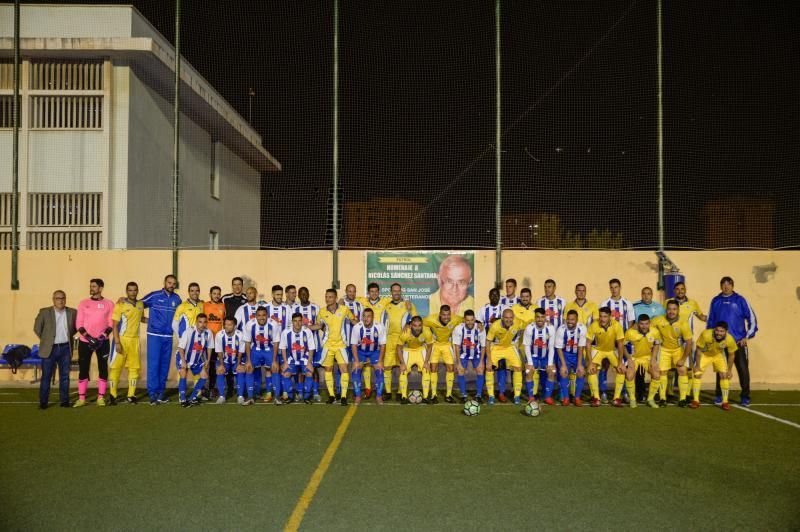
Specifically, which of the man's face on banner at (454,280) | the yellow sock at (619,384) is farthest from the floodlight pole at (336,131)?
the yellow sock at (619,384)

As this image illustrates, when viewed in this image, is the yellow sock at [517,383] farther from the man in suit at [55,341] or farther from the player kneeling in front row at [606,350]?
the man in suit at [55,341]

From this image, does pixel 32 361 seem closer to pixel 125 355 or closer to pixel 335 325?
pixel 125 355

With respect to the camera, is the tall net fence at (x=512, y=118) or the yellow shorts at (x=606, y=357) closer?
the yellow shorts at (x=606, y=357)

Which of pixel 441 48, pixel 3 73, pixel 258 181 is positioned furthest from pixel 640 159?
pixel 3 73

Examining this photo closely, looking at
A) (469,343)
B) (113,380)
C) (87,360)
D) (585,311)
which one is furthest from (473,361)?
(87,360)

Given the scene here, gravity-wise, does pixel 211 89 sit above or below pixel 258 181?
above

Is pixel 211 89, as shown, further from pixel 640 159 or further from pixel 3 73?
pixel 640 159

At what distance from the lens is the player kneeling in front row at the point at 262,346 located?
902 cm

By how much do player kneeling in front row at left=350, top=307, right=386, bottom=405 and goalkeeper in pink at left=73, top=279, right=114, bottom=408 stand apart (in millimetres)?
3582

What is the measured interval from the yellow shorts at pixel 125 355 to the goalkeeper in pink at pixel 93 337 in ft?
0.34

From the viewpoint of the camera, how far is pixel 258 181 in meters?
12.9

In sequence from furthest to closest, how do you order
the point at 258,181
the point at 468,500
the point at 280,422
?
the point at 258,181
the point at 280,422
the point at 468,500

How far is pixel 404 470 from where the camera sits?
17.7 ft

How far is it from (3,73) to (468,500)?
45.9 feet
